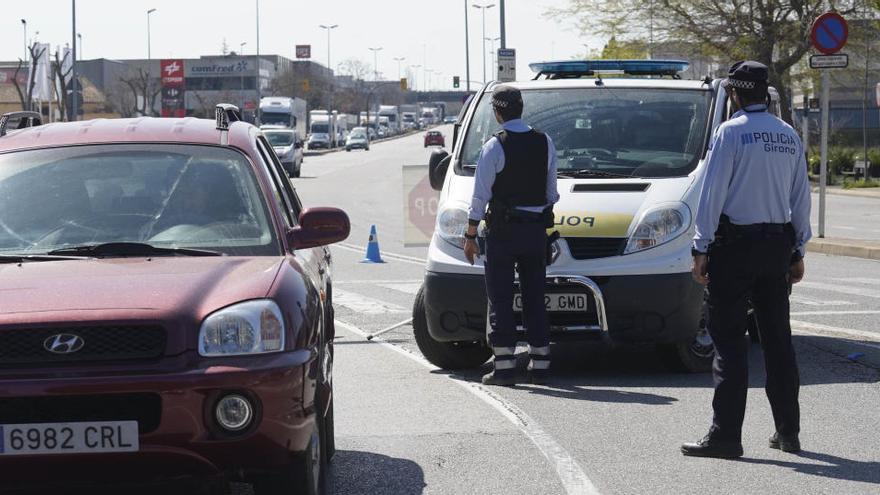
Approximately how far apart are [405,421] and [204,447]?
2906 mm

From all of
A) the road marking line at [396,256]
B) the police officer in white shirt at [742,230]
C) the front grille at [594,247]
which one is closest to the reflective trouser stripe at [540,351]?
the front grille at [594,247]

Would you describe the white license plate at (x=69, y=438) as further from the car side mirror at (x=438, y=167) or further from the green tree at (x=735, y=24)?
the green tree at (x=735, y=24)

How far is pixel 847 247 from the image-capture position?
790 inches

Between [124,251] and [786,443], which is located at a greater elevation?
[124,251]

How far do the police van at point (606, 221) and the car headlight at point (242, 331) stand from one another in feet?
13.3

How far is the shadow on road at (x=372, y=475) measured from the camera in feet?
20.0

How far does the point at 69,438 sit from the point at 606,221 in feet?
15.7

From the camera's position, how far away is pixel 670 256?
348 inches

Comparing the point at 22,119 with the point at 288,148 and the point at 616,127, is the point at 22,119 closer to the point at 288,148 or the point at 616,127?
the point at 616,127

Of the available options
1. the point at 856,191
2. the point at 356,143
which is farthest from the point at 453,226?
the point at 356,143

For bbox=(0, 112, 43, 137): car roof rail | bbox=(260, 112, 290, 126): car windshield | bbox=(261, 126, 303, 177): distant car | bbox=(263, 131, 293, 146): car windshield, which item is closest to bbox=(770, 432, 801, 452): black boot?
bbox=(0, 112, 43, 137): car roof rail

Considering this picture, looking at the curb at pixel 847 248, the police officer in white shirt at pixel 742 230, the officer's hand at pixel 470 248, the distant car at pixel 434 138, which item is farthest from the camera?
the distant car at pixel 434 138

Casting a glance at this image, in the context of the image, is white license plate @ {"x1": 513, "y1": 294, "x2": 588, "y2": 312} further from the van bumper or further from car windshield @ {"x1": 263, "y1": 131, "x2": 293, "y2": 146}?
car windshield @ {"x1": 263, "y1": 131, "x2": 293, "y2": 146}

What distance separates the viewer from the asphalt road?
625 cm
